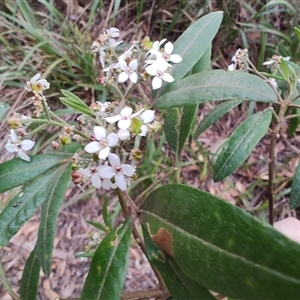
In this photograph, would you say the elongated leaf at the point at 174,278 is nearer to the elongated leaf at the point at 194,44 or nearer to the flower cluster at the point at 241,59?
the elongated leaf at the point at 194,44

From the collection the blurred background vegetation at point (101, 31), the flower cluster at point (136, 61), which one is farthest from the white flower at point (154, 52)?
the blurred background vegetation at point (101, 31)

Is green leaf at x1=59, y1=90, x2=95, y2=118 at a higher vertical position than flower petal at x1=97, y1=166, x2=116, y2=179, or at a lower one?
higher

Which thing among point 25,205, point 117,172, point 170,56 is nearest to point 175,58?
point 170,56

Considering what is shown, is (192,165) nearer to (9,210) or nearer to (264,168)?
(264,168)

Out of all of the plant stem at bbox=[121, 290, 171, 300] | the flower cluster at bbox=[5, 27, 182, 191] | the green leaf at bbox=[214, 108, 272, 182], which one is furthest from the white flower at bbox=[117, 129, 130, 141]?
the plant stem at bbox=[121, 290, 171, 300]

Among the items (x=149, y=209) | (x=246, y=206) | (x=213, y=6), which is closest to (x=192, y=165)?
(x=246, y=206)

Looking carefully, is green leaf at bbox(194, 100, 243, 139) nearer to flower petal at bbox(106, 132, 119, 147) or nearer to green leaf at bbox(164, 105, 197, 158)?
green leaf at bbox(164, 105, 197, 158)

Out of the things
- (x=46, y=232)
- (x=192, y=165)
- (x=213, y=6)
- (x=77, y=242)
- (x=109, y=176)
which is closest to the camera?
(x=109, y=176)
